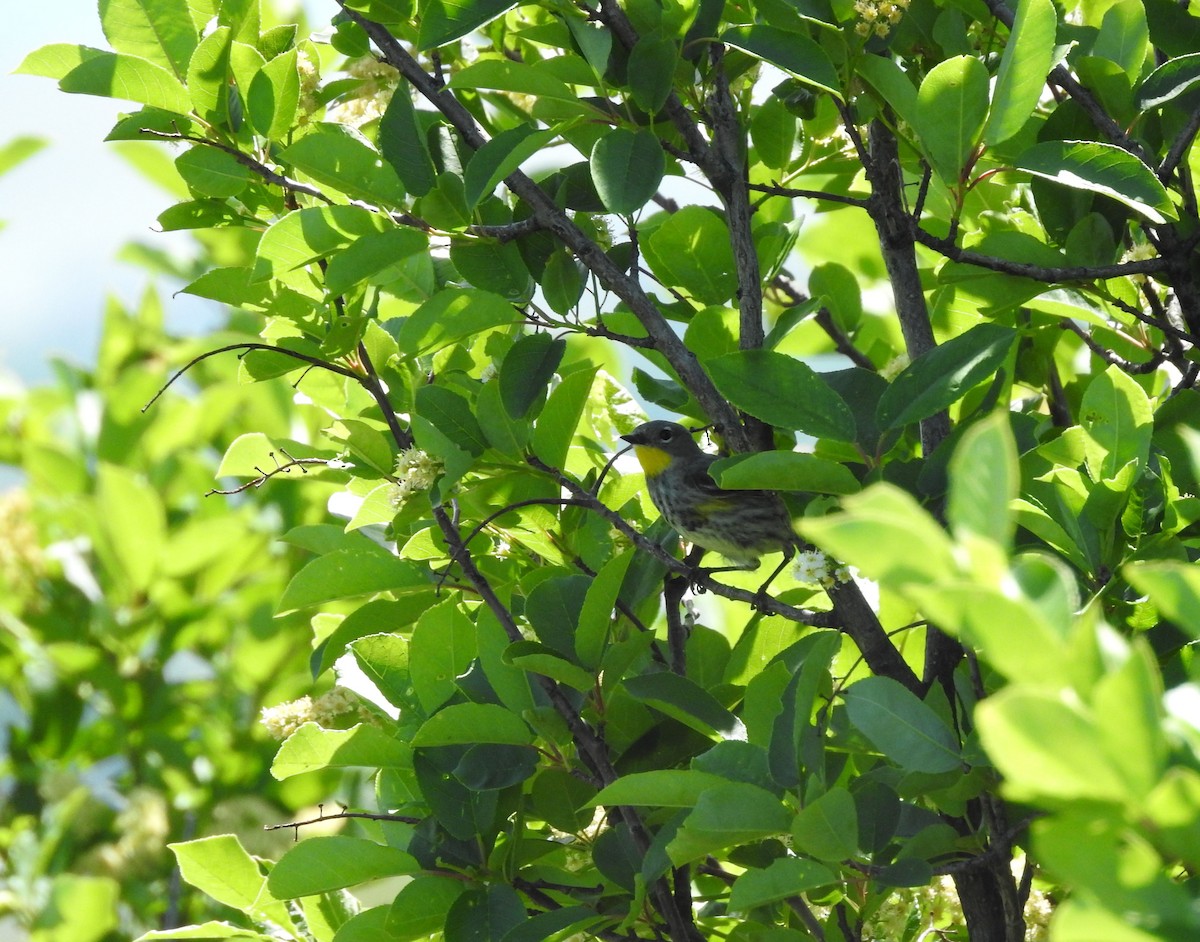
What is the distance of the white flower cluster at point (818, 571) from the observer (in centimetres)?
198

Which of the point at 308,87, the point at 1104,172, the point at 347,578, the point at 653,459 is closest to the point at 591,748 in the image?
the point at 347,578

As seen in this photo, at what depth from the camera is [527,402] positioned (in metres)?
2.10

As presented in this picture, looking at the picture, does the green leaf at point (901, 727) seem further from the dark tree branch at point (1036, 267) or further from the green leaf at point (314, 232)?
the green leaf at point (314, 232)

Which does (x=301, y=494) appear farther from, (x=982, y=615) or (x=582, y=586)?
(x=982, y=615)

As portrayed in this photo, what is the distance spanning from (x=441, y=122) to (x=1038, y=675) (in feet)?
5.96

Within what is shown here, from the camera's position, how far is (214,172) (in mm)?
2186

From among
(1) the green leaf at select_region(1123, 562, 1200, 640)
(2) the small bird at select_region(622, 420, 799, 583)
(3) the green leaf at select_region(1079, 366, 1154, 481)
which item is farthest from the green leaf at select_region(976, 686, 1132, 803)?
(2) the small bird at select_region(622, 420, 799, 583)

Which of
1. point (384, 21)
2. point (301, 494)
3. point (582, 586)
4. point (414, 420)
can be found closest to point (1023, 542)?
point (582, 586)

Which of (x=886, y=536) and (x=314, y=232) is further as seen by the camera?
(x=314, y=232)

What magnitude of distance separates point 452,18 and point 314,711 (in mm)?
1191

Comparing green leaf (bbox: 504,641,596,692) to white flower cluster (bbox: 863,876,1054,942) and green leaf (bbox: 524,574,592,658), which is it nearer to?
green leaf (bbox: 524,574,592,658)

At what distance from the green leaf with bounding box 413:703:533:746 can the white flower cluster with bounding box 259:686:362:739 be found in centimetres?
45

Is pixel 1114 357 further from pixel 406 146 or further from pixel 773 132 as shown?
pixel 406 146

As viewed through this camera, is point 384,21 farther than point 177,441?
No
